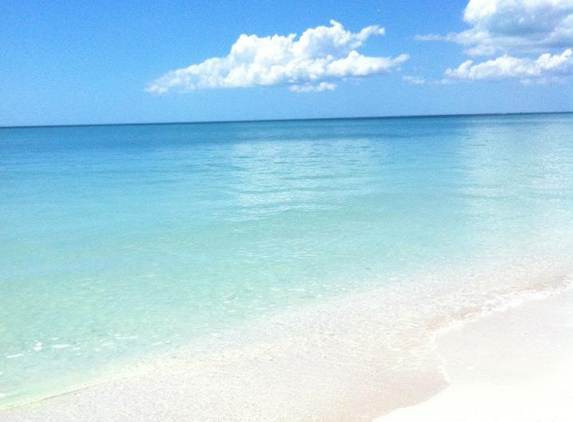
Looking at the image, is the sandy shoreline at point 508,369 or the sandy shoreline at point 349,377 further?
the sandy shoreline at point 349,377

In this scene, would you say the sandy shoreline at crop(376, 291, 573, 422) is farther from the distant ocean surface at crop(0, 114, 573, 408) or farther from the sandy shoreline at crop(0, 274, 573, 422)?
the distant ocean surface at crop(0, 114, 573, 408)

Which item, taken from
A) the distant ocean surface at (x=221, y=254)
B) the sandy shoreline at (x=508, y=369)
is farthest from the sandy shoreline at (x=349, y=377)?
the distant ocean surface at (x=221, y=254)

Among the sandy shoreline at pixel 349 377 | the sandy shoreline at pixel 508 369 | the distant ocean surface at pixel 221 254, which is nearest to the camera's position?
the sandy shoreline at pixel 508 369

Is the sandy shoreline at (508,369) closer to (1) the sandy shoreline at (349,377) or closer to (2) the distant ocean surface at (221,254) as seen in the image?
(1) the sandy shoreline at (349,377)

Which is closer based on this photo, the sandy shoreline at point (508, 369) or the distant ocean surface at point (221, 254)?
the sandy shoreline at point (508, 369)

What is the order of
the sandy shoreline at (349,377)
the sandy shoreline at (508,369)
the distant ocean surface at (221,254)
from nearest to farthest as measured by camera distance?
the sandy shoreline at (508,369) < the sandy shoreline at (349,377) < the distant ocean surface at (221,254)

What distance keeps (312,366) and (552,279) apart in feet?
17.0

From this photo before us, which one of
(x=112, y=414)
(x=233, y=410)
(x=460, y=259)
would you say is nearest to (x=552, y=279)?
(x=460, y=259)

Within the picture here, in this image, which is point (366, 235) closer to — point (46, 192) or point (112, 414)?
point (112, 414)

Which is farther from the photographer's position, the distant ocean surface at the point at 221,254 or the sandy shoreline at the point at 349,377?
the distant ocean surface at the point at 221,254

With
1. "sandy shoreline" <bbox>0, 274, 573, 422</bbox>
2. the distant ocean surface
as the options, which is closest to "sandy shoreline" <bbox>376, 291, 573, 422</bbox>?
"sandy shoreline" <bbox>0, 274, 573, 422</bbox>

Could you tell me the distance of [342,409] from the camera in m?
5.37

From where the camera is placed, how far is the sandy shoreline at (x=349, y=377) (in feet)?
17.6

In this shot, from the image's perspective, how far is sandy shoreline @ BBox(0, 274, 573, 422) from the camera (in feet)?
17.6
